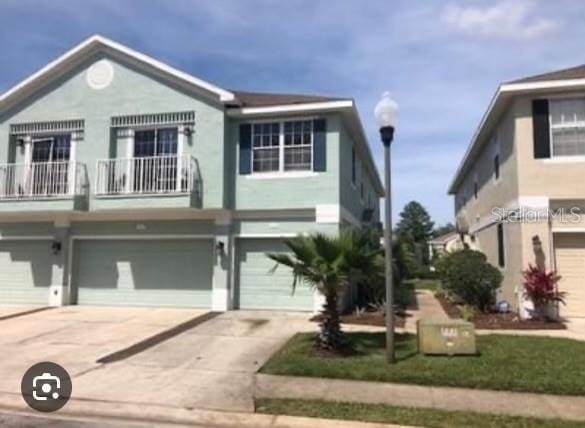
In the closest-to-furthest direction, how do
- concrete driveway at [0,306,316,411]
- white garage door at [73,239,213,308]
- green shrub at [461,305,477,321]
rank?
concrete driveway at [0,306,316,411]
green shrub at [461,305,477,321]
white garage door at [73,239,213,308]

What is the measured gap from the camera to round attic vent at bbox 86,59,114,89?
16844 millimetres

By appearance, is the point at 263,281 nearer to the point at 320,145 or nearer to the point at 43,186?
the point at 320,145

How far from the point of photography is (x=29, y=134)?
57.3 ft

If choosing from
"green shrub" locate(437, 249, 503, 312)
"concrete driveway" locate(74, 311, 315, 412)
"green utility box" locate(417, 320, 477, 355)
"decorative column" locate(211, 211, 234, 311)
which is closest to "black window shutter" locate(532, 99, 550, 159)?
"green shrub" locate(437, 249, 503, 312)

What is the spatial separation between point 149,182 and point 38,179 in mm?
3898

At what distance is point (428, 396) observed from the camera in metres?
7.32

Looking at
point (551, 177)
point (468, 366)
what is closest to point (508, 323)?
point (551, 177)

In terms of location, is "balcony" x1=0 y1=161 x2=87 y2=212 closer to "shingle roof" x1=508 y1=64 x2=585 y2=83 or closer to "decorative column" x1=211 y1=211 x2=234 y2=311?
"decorative column" x1=211 y1=211 x2=234 y2=311

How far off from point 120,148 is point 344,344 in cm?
1041

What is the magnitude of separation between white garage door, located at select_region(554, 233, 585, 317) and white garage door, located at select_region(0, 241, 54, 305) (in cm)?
1543

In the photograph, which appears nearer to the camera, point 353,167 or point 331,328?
point 331,328

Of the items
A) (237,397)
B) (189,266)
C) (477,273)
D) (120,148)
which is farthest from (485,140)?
(237,397)

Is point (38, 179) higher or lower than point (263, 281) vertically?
higher

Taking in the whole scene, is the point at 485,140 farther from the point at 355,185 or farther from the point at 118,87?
the point at 118,87
